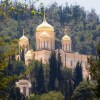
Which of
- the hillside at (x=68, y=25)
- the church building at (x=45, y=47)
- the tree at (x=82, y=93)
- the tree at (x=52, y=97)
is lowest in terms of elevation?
the tree at (x=52, y=97)

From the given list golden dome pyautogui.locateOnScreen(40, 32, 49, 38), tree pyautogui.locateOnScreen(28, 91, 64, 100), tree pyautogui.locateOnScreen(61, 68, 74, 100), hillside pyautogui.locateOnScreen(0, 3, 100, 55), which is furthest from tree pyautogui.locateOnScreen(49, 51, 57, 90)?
hillside pyautogui.locateOnScreen(0, 3, 100, 55)

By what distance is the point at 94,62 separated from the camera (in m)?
22.9

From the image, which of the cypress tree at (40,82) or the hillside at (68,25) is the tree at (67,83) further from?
the hillside at (68,25)

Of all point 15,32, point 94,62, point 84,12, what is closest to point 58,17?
point 84,12

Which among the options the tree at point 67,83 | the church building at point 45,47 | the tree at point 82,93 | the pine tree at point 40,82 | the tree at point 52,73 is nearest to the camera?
the tree at point 82,93

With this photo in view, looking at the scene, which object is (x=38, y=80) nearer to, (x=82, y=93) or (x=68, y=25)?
(x=82, y=93)

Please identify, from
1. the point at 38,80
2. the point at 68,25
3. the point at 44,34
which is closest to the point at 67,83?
the point at 38,80

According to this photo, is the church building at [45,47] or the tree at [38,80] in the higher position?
the church building at [45,47]

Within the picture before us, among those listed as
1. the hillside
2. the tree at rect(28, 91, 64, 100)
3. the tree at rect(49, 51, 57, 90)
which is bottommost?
the tree at rect(28, 91, 64, 100)

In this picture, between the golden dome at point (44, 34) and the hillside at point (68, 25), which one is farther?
the hillside at point (68, 25)

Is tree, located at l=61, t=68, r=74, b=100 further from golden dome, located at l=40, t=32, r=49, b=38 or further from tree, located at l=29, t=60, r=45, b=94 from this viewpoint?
golden dome, located at l=40, t=32, r=49, b=38

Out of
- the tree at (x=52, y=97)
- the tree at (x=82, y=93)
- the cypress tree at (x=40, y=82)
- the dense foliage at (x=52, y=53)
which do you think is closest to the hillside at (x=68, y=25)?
the dense foliage at (x=52, y=53)

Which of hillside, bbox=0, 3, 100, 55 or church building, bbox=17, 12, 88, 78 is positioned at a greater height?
hillside, bbox=0, 3, 100, 55

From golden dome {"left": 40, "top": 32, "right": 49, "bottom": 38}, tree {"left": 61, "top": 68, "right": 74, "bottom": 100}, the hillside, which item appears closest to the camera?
tree {"left": 61, "top": 68, "right": 74, "bottom": 100}
